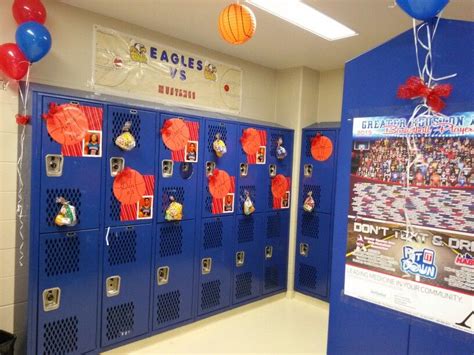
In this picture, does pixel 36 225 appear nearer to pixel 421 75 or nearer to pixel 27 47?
pixel 27 47

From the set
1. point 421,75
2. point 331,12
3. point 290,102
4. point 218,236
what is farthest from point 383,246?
point 290,102

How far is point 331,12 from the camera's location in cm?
249

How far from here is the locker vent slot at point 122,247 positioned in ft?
8.38

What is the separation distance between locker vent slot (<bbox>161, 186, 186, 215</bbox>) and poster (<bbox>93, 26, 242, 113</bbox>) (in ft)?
2.80

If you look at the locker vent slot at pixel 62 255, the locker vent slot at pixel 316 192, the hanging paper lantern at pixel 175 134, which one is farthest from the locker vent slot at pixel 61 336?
the locker vent slot at pixel 316 192

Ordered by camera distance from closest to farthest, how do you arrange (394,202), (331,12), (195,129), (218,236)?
(394,202) < (331,12) < (195,129) < (218,236)

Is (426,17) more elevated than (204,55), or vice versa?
(204,55)

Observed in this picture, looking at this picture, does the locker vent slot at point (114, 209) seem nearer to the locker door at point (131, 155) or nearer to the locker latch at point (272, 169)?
the locker door at point (131, 155)

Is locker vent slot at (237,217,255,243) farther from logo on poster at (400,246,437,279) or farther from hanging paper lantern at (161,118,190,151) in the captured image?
logo on poster at (400,246,437,279)

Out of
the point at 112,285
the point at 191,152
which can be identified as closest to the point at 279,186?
the point at 191,152

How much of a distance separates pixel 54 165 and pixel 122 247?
30.3 inches

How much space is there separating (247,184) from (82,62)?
178cm

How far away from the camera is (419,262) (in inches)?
47.3

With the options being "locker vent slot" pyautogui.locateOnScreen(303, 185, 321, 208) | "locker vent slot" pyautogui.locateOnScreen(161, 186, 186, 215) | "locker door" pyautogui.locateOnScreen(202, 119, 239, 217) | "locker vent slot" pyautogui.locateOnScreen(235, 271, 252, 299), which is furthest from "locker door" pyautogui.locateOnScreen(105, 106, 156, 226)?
"locker vent slot" pyautogui.locateOnScreen(303, 185, 321, 208)
